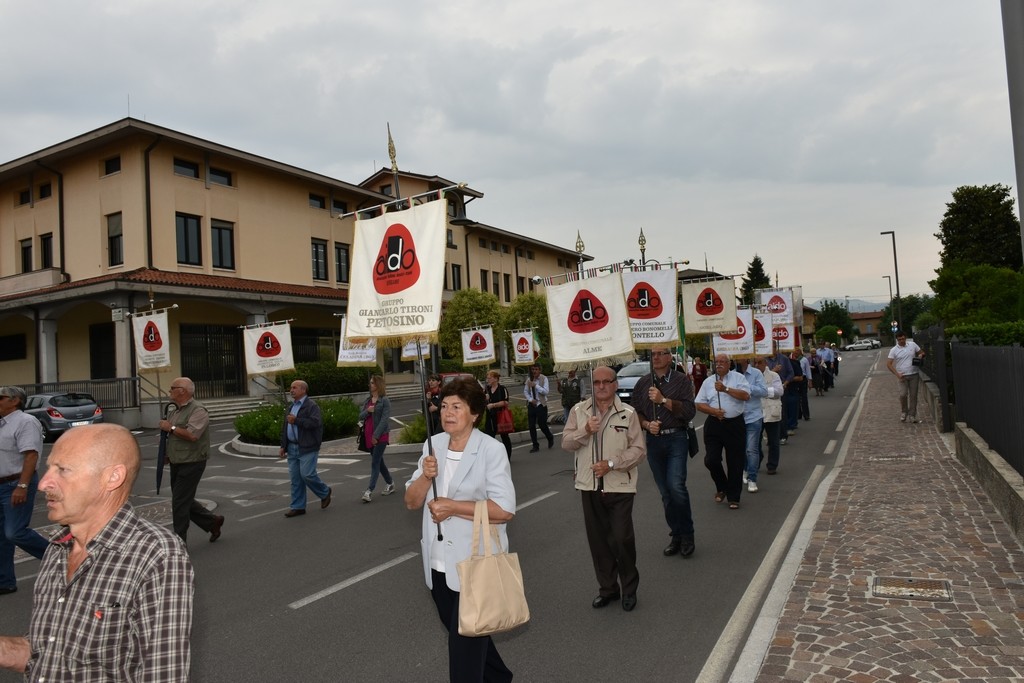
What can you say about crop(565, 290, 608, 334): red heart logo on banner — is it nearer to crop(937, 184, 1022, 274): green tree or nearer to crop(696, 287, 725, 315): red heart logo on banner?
crop(696, 287, 725, 315): red heart logo on banner

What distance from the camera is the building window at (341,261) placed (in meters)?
37.8

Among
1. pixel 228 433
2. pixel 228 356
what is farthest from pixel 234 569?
pixel 228 356

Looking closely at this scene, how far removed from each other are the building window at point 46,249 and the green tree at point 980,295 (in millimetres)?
35020

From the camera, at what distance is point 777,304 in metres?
21.0

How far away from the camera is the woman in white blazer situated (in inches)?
131

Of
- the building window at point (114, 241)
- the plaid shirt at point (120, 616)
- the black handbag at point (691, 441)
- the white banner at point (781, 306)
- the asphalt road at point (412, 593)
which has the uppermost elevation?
→ the building window at point (114, 241)

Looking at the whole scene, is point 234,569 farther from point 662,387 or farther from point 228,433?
point 228,433

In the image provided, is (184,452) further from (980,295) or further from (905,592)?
(980,295)

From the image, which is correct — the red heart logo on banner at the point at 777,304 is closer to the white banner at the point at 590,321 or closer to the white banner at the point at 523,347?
the white banner at the point at 523,347

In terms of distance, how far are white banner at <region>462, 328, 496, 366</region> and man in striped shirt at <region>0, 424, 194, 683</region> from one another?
19409 millimetres


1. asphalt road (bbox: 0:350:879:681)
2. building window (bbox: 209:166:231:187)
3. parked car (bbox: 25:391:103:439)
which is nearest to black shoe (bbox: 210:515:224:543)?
asphalt road (bbox: 0:350:879:681)

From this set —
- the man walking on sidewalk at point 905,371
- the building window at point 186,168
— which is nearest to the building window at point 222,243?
the building window at point 186,168

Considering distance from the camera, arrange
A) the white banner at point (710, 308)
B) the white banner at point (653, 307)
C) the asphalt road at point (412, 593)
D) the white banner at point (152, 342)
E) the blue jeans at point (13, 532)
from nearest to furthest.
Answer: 1. the asphalt road at point (412, 593)
2. the blue jeans at point (13, 532)
3. the white banner at point (653, 307)
4. the white banner at point (710, 308)
5. the white banner at point (152, 342)

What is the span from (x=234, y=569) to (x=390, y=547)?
5.16 ft
